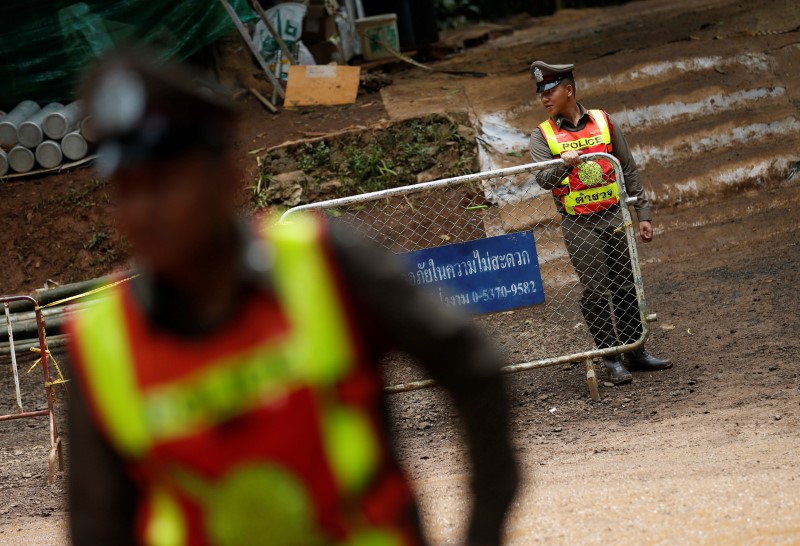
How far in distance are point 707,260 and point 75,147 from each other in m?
6.83

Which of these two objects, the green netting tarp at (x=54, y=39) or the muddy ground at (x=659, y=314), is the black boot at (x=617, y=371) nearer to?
the muddy ground at (x=659, y=314)

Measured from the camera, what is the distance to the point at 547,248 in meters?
9.64

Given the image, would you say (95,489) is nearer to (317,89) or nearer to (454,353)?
(454,353)

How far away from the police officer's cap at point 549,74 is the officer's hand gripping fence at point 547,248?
0.61 metres

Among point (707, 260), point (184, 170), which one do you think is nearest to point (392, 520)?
point (184, 170)

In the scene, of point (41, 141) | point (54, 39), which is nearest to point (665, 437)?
point (41, 141)

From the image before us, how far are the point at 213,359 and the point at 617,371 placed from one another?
5.92 meters

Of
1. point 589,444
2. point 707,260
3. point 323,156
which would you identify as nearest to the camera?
point 589,444

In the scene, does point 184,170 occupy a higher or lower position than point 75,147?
higher

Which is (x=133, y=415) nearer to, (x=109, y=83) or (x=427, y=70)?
(x=109, y=83)

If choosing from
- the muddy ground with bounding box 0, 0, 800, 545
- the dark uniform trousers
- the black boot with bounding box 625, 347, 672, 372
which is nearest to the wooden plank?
the muddy ground with bounding box 0, 0, 800, 545

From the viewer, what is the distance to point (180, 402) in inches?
62.5

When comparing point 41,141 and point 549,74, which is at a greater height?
point 549,74

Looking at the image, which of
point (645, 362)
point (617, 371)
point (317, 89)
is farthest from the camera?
point (317, 89)
